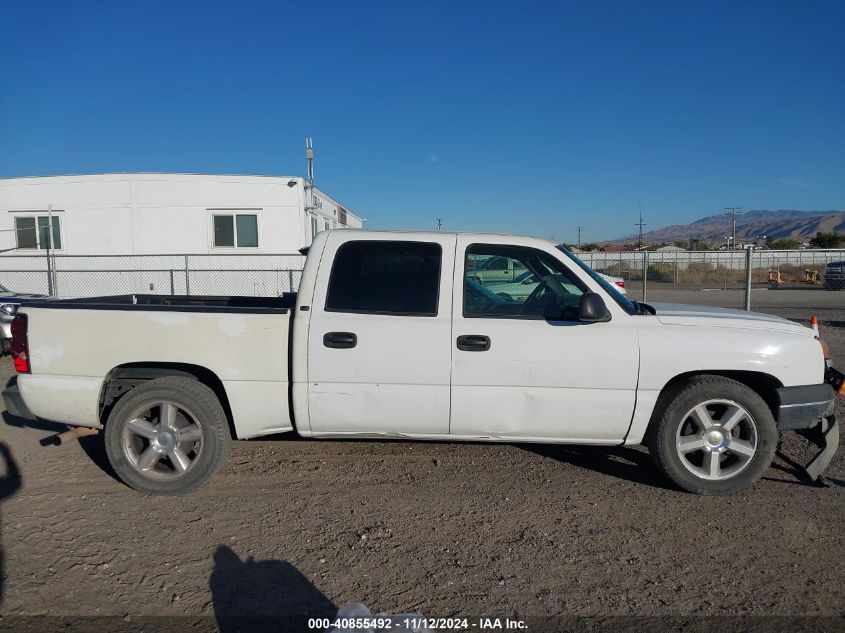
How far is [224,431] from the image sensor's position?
14.3 ft

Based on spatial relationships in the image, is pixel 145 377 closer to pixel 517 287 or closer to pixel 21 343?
pixel 21 343

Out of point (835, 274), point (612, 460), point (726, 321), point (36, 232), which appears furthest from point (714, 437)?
point (835, 274)

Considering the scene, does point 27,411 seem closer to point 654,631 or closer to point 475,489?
point 475,489

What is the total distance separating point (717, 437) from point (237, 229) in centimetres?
1585

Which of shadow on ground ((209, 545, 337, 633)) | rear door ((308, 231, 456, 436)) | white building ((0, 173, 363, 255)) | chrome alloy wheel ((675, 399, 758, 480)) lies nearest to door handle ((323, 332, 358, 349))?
rear door ((308, 231, 456, 436))

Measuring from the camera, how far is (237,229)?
17.9 m

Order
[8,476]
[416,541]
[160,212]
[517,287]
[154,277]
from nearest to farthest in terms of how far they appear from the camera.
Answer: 1. [416,541]
2. [517,287]
3. [8,476]
4. [154,277]
5. [160,212]

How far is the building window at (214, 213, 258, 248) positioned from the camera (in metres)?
17.8

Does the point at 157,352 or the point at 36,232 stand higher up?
the point at 36,232

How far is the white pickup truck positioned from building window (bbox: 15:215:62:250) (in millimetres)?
15719

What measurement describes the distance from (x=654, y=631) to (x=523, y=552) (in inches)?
34.1

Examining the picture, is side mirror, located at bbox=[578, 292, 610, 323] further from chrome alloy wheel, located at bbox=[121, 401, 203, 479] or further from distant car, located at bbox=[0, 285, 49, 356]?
distant car, located at bbox=[0, 285, 49, 356]

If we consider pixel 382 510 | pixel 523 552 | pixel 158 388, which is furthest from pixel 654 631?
pixel 158 388

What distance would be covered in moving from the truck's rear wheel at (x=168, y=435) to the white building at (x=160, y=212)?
13.4 metres
